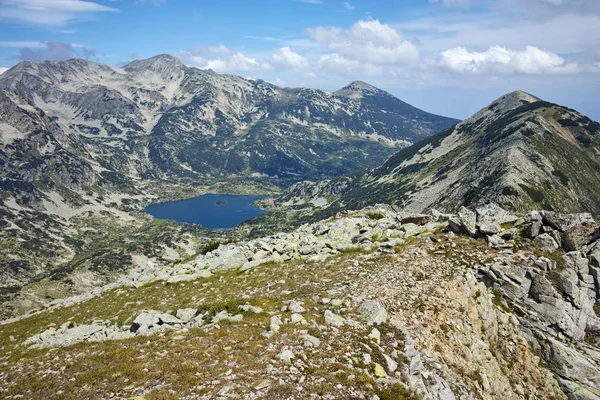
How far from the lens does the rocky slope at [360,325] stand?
16859 millimetres

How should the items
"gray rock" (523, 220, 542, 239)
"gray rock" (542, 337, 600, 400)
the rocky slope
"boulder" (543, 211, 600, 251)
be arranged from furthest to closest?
"gray rock" (523, 220, 542, 239)
"boulder" (543, 211, 600, 251)
"gray rock" (542, 337, 600, 400)
the rocky slope

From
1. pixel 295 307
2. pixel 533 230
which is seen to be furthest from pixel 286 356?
pixel 533 230

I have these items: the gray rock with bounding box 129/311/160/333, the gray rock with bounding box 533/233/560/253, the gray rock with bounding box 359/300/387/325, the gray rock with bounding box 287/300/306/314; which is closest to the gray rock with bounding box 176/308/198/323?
the gray rock with bounding box 129/311/160/333

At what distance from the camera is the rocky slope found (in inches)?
664

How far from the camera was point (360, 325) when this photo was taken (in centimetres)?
Result: 2166

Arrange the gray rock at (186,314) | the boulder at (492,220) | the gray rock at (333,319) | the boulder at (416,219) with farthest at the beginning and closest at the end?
the boulder at (416,219)
the boulder at (492,220)
the gray rock at (186,314)
the gray rock at (333,319)

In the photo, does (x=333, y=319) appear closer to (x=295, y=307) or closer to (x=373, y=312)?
(x=373, y=312)

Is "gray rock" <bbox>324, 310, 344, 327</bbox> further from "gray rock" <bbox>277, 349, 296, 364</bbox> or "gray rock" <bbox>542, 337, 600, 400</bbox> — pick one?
"gray rock" <bbox>542, 337, 600, 400</bbox>

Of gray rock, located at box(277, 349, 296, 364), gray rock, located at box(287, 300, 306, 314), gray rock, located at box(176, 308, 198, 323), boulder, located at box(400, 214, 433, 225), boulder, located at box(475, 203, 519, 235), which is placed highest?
boulder, located at box(475, 203, 519, 235)

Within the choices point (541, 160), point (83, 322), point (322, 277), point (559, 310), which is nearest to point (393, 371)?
point (322, 277)

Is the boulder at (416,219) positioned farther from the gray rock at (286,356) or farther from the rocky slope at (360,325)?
the gray rock at (286,356)

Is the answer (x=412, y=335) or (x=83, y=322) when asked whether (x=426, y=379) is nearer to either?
(x=412, y=335)

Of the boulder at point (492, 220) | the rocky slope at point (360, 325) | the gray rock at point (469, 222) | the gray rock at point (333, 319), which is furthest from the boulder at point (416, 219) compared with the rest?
the gray rock at point (333, 319)

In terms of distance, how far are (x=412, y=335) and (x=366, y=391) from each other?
24.3 feet
